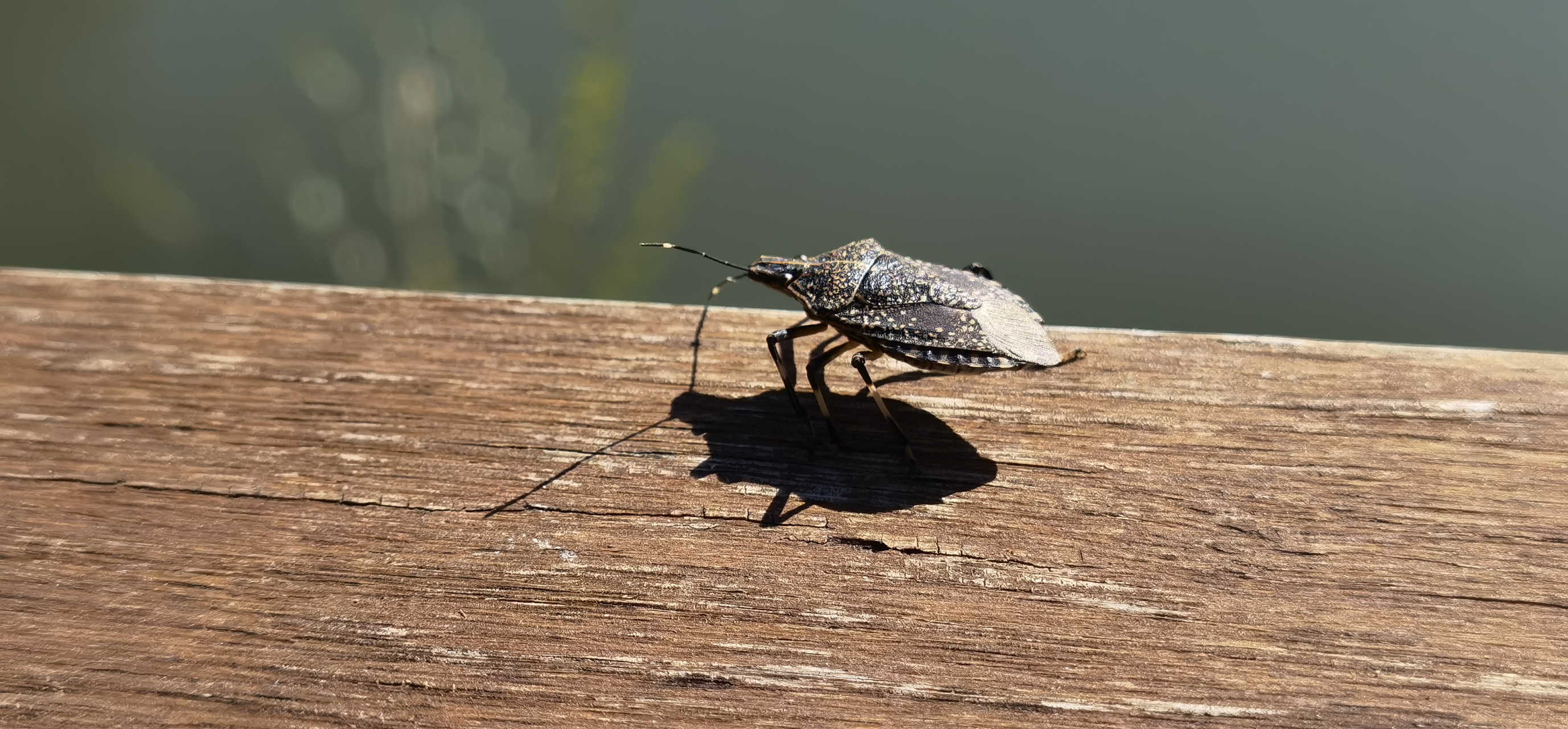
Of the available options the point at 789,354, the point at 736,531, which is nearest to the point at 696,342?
the point at 789,354

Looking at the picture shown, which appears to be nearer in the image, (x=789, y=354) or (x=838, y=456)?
(x=838, y=456)

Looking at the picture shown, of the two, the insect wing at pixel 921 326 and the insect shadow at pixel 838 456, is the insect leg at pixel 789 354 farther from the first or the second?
the insect wing at pixel 921 326

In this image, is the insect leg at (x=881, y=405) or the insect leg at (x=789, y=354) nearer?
the insect leg at (x=881, y=405)

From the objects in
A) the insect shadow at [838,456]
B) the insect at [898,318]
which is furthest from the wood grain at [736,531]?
the insect at [898,318]

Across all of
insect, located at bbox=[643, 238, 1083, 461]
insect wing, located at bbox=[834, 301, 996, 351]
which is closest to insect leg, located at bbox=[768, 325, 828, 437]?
insect, located at bbox=[643, 238, 1083, 461]

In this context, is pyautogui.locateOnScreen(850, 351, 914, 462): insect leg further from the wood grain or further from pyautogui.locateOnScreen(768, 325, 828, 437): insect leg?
pyautogui.locateOnScreen(768, 325, 828, 437): insect leg

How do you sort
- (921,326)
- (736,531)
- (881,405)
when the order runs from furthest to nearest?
(921,326)
(881,405)
(736,531)

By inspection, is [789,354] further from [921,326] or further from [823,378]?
[921,326]
